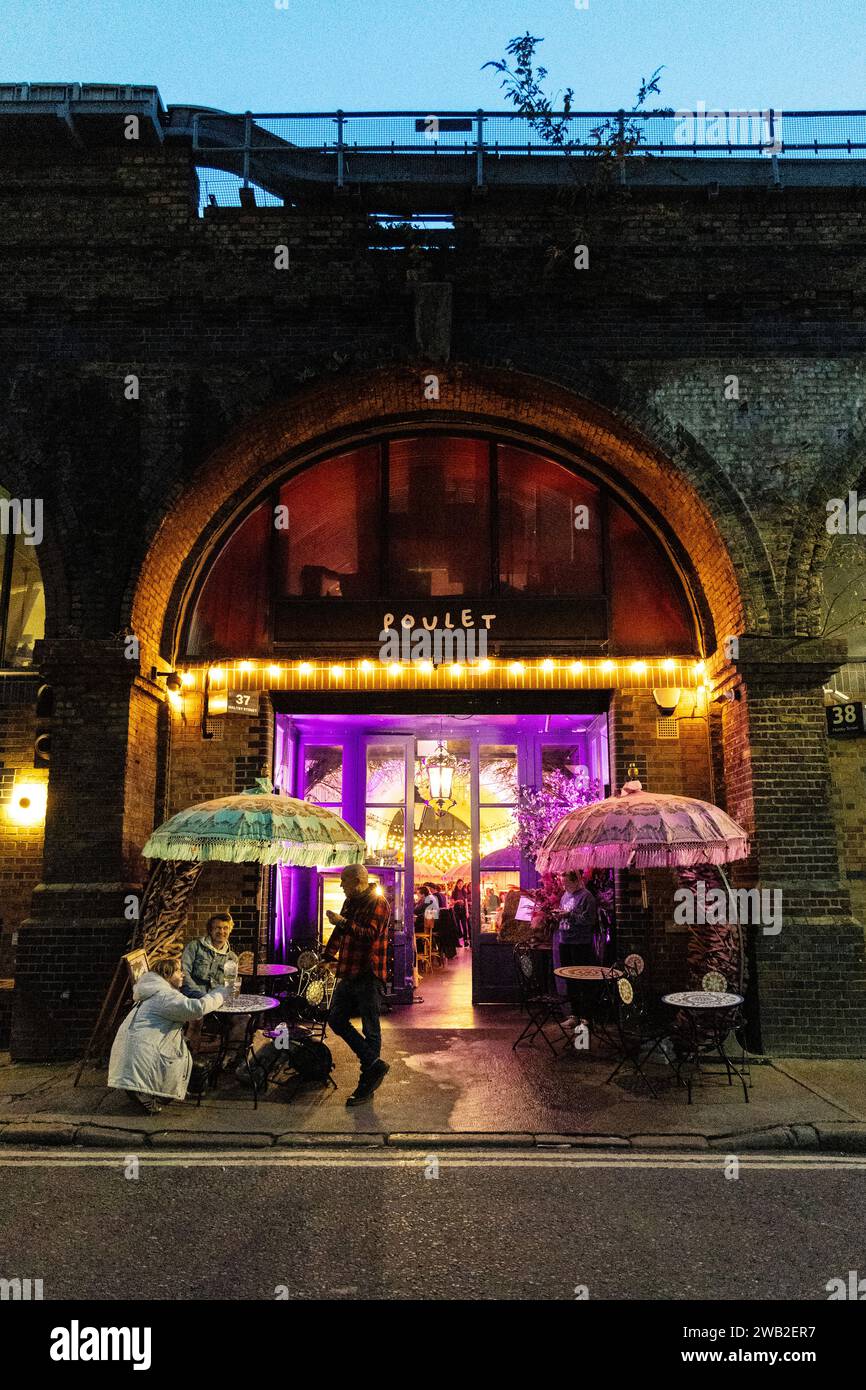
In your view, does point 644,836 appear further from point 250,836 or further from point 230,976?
point 230,976

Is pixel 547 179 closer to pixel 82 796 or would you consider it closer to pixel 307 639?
pixel 307 639

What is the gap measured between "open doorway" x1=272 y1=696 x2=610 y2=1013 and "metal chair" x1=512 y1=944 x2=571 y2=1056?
0.67 m

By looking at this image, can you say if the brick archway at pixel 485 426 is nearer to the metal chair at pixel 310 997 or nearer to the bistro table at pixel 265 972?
the bistro table at pixel 265 972

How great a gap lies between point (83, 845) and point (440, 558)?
5.23m

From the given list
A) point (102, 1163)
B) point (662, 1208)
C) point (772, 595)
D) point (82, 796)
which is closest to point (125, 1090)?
point (102, 1163)

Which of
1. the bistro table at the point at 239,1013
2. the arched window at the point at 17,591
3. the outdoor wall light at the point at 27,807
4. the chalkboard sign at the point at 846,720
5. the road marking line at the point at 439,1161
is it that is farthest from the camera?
the arched window at the point at 17,591

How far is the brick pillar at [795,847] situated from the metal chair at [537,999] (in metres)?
2.07

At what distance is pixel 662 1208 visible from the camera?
16.4 ft

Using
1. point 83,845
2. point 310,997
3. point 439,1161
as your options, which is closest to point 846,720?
point 310,997

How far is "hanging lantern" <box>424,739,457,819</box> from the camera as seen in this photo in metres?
12.2

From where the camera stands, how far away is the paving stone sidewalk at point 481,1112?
6.18m

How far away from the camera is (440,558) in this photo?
1080 centimetres

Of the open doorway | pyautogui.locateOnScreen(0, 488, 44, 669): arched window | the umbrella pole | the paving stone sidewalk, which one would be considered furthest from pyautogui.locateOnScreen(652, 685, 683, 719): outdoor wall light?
pyautogui.locateOnScreen(0, 488, 44, 669): arched window

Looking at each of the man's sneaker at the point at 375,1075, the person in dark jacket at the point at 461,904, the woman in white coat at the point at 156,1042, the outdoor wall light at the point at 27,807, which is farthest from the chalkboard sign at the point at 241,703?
the person in dark jacket at the point at 461,904
